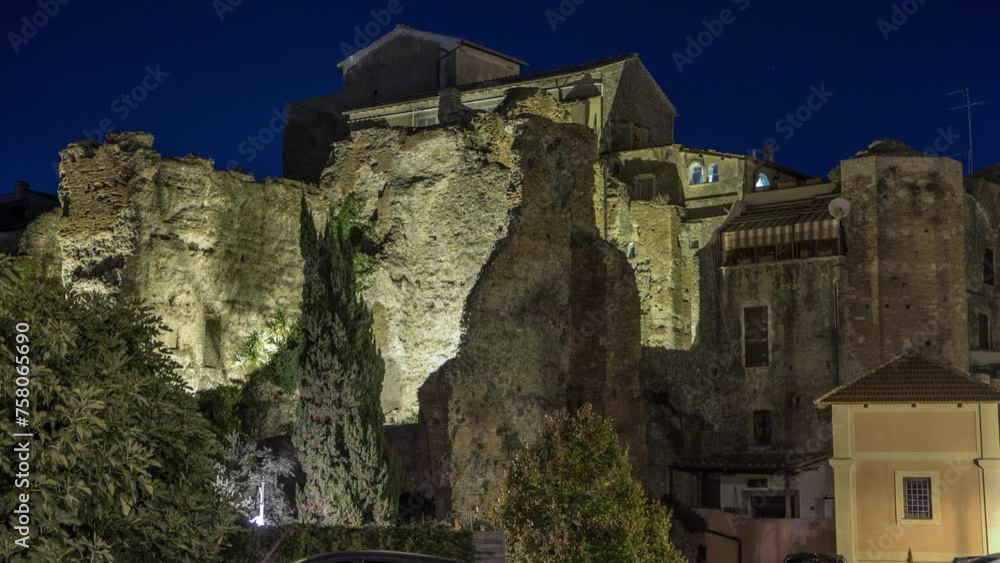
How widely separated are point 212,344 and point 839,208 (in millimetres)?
19700

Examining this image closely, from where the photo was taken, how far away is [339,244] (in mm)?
27547

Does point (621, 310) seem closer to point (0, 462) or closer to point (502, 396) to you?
point (502, 396)

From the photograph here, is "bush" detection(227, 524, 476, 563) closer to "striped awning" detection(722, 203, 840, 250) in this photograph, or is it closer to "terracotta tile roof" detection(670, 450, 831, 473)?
"terracotta tile roof" detection(670, 450, 831, 473)

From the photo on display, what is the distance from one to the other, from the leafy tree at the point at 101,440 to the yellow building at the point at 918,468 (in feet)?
82.9

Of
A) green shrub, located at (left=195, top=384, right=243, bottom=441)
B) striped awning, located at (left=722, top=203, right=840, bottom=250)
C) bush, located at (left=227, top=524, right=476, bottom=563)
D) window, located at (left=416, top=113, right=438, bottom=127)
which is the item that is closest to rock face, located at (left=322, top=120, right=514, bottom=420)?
green shrub, located at (left=195, top=384, right=243, bottom=441)

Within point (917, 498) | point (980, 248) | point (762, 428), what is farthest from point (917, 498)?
point (980, 248)

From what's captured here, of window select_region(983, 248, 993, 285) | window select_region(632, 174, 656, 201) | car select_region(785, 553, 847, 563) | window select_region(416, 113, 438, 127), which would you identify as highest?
window select_region(416, 113, 438, 127)

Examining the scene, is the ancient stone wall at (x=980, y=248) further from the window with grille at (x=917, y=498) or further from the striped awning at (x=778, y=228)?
the window with grille at (x=917, y=498)

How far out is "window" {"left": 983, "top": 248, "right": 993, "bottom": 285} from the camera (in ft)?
146

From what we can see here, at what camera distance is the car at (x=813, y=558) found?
109 feet

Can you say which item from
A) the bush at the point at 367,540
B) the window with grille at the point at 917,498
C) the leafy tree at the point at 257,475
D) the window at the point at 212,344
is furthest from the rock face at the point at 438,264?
the window with grille at the point at 917,498

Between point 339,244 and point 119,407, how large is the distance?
1583 cm

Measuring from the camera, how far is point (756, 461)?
39.6 metres

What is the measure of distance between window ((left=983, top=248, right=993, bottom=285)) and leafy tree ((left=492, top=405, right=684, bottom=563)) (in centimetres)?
2459
